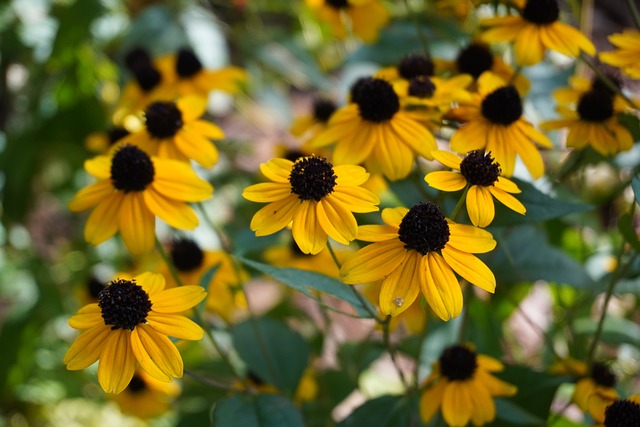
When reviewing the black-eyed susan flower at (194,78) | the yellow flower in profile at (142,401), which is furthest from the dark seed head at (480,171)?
the yellow flower in profile at (142,401)

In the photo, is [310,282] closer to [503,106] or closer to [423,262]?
[423,262]

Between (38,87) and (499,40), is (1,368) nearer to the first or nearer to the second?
(38,87)

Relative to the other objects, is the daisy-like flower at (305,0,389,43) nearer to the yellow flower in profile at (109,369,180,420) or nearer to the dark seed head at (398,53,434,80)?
the dark seed head at (398,53,434,80)

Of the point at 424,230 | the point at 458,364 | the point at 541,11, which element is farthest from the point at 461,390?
the point at 541,11

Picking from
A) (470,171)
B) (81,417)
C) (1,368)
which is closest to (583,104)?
(470,171)

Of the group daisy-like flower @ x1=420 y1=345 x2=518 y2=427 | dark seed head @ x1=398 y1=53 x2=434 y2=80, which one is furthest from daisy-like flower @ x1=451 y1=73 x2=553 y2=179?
daisy-like flower @ x1=420 y1=345 x2=518 y2=427

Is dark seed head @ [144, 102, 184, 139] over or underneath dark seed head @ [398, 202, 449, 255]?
underneath

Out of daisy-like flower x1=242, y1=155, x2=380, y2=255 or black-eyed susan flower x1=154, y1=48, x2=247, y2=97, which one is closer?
daisy-like flower x1=242, y1=155, x2=380, y2=255
